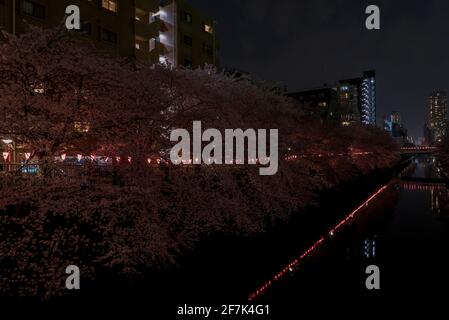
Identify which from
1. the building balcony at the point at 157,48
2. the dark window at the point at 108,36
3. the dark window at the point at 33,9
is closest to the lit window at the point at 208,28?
the building balcony at the point at 157,48

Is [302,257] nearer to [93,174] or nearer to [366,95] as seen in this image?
[93,174]

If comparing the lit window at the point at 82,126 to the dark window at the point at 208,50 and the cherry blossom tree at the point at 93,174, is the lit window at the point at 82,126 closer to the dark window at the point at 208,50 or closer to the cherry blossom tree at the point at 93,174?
the cherry blossom tree at the point at 93,174

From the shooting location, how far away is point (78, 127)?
21.8 feet

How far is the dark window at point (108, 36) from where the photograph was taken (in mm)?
22023

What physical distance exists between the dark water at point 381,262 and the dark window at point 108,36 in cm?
1933

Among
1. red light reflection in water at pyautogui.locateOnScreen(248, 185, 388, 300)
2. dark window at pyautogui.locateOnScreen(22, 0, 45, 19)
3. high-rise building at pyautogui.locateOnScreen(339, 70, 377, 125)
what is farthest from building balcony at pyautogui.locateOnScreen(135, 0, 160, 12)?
high-rise building at pyautogui.locateOnScreen(339, 70, 377, 125)

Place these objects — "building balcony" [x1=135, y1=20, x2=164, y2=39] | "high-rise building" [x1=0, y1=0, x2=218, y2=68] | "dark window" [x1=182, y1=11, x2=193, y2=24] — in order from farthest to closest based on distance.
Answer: "dark window" [x1=182, y1=11, x2=193, y2=24]
"building balcony" [x1=135, y1=20, x2=164, y2=39]
"high-rise building" [x1=0, y1=0, x2=218, y2=68]

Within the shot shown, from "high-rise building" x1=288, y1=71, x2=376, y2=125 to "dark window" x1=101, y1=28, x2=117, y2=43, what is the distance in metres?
63.8

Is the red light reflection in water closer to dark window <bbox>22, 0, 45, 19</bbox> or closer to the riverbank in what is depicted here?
the riverbank

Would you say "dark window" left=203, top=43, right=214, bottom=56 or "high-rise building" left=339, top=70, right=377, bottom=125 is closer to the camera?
"dark window" left=203, top=43, right=214, bottom=56

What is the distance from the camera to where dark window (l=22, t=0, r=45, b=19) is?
17.3 meters

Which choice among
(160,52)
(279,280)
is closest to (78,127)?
(279,280)

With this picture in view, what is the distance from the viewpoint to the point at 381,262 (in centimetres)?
1078

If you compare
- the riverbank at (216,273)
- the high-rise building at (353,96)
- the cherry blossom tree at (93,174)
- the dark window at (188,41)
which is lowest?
the riverbank at (216,273)
